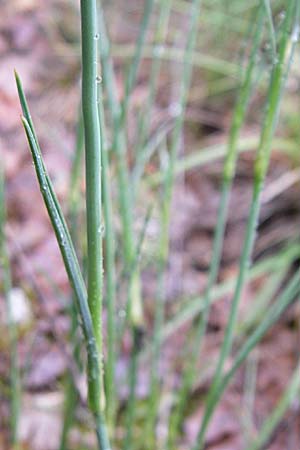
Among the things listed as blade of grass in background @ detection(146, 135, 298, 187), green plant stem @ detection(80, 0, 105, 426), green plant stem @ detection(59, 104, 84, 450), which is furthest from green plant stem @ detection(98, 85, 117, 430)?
blade of grass in background @ detection(146, 135, 298, 187)

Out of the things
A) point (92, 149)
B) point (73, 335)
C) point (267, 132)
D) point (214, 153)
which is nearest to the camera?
point (92, 149)

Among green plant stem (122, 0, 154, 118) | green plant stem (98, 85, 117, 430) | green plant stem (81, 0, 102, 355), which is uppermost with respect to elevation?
green plant stem (122, 0, 154, 118)

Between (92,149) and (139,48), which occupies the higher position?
(139,48)

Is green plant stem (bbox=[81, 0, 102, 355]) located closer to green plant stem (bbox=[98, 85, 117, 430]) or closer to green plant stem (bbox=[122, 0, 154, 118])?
green plant stem (bbox=[98, 85, 117, 430])

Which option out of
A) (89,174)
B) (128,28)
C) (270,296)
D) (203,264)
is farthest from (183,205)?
(89,174)

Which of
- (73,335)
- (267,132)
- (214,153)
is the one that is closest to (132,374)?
(73,335)

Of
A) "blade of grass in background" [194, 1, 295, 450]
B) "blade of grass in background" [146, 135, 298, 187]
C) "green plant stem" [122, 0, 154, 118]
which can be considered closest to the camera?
"blade of grass in background" [194, 1, 295, 450]

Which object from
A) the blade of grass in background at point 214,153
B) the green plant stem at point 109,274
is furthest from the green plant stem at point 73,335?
the blade of grass in background at point 214,153

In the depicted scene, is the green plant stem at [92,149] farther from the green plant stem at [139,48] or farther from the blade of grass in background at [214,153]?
the blade of grass in background at [214,153]

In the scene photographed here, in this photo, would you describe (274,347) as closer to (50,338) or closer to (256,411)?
(256,411)

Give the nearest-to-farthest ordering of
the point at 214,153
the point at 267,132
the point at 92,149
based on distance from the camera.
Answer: the point at 92,149
the point at 267,132
the point at 214,153

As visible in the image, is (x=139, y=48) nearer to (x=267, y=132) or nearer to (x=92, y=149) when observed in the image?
(x=267, y=132)

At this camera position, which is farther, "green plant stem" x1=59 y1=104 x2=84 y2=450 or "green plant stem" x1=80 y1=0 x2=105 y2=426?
"green plant stem" x1=59 y1=104 x2=84 y2=450
